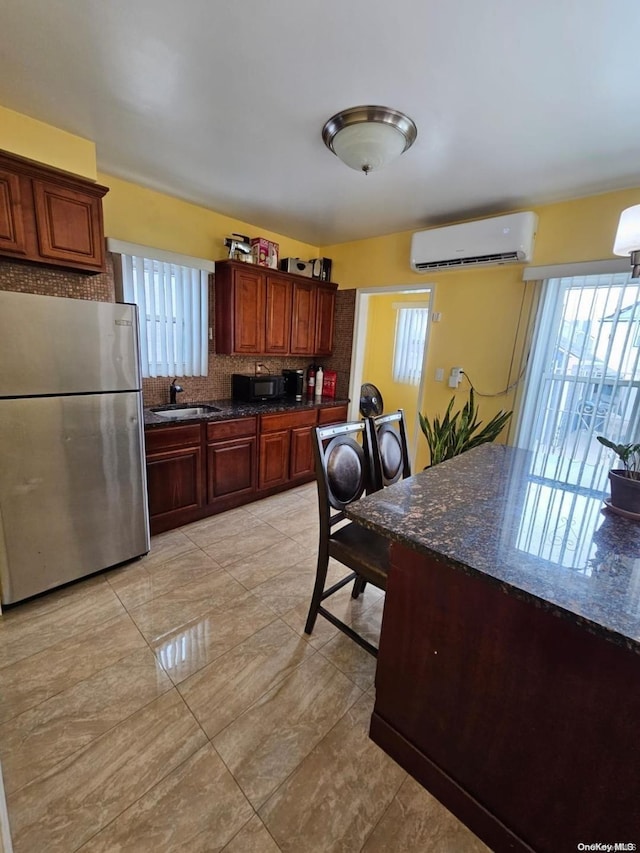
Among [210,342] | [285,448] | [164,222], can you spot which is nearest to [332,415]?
[285,448]

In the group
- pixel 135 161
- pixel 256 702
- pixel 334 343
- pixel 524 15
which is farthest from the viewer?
pixel 334 343

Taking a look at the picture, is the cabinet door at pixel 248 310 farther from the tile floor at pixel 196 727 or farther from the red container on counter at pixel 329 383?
the tile floor at pixel 196 727

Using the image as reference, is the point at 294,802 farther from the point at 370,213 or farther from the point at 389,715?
the point at 370,213

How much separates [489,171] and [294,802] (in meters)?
3.19

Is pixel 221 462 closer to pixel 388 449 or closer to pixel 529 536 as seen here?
pixel 388 449

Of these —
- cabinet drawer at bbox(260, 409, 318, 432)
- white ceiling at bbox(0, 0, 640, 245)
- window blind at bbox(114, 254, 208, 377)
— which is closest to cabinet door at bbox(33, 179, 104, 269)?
white ceiling at bbox(0, 0, 640, 245)

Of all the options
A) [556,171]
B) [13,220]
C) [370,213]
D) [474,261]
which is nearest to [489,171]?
[556,171]

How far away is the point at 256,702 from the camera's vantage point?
1.42 metres

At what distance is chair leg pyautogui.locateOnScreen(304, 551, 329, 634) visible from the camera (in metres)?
1.67

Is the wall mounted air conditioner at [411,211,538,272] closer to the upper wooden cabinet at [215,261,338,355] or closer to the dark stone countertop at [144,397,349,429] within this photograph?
the upper wooden cabinet at [215,261,338,355]

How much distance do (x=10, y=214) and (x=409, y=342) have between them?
4248 mm

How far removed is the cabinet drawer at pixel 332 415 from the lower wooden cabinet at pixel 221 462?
0.03 meters

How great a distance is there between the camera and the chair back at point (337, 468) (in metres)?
1.59

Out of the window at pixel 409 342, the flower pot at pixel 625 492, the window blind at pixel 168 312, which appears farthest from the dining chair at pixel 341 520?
the window at pixel 409 342
